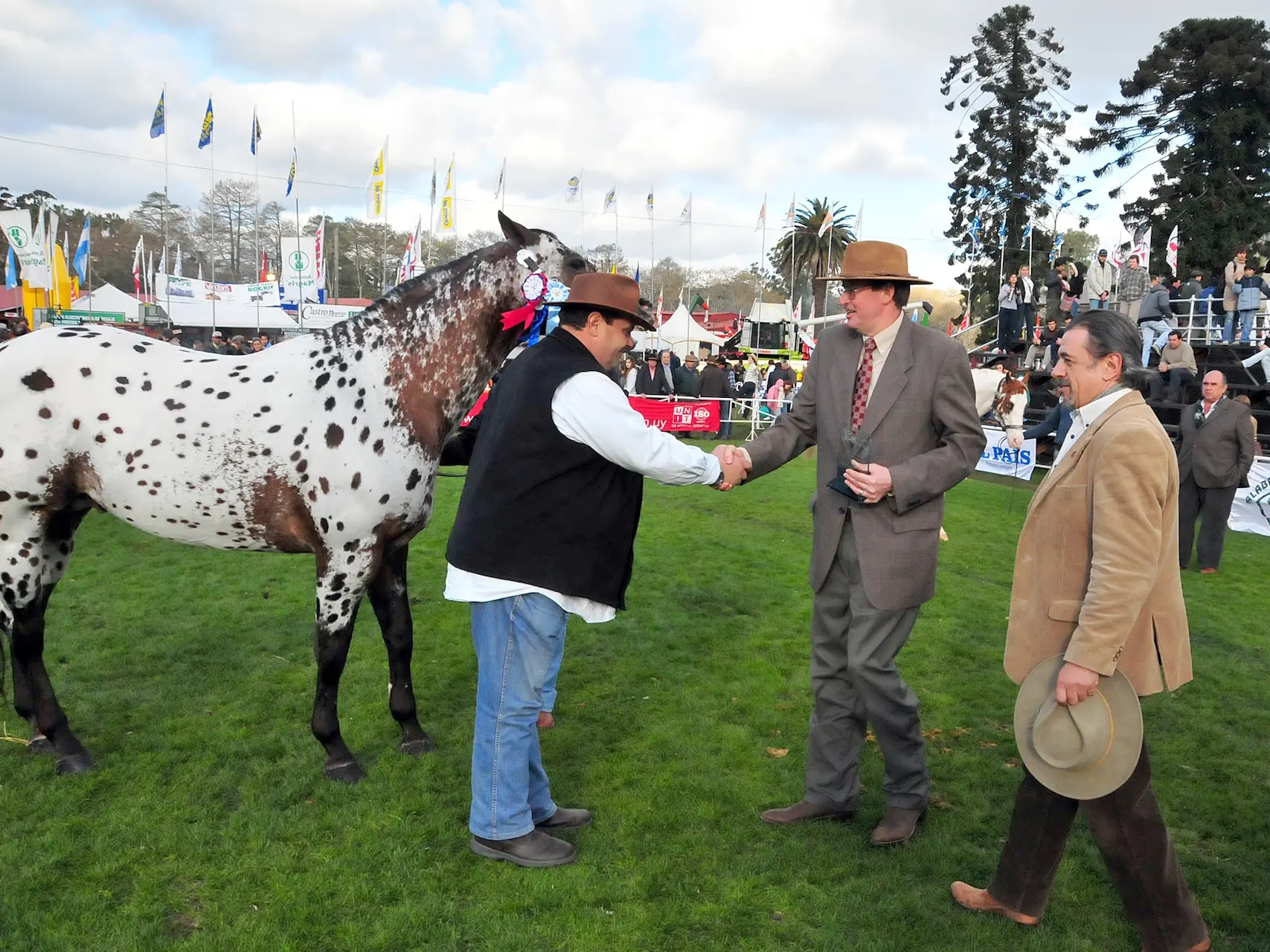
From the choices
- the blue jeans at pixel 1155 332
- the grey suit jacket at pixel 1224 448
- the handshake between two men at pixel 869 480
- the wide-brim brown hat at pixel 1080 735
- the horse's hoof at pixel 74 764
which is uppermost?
the blue jeans at pixel 1155 332

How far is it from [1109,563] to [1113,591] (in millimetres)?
82

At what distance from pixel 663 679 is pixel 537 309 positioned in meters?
2.63

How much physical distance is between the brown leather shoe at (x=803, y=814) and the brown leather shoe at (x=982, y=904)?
2.11ft

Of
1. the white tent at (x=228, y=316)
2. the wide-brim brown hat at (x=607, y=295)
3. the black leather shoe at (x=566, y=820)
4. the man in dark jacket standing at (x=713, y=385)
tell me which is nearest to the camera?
the wide-brim brown hat at (x=607, y=295)

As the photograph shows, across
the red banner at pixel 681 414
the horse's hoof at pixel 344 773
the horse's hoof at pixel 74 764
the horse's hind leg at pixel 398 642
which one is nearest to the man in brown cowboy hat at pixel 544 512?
the horse's hoof at pixel 344 773

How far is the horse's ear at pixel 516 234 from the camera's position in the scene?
397cm

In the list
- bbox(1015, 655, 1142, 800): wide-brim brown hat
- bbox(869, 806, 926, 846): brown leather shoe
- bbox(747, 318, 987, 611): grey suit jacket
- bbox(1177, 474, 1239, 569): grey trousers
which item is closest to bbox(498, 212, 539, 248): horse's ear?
bbox(747, 318, 987, 611): grey suit jacket

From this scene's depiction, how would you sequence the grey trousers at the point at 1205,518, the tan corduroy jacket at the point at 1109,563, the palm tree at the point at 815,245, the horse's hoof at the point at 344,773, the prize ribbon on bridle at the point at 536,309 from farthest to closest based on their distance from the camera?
the palm tree at the point at 815,245, the grey trousers at the point at 1205,518, the horse's hoof at the point at 344,773, the prize ribbon on bridle at the point at 536,309, the tan corduroy jacket at the point at 1109,563

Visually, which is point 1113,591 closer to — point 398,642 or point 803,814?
point 803,814

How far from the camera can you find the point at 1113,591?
259 cm

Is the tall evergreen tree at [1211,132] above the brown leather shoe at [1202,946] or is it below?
above

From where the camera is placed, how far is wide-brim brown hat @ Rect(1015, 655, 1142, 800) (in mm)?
2656

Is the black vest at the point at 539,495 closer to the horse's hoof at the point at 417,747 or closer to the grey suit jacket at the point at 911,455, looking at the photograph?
the grey suit jacket at the point at 911,455

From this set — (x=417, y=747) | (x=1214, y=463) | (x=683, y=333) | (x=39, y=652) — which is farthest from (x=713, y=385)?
(x=39, y=652)
